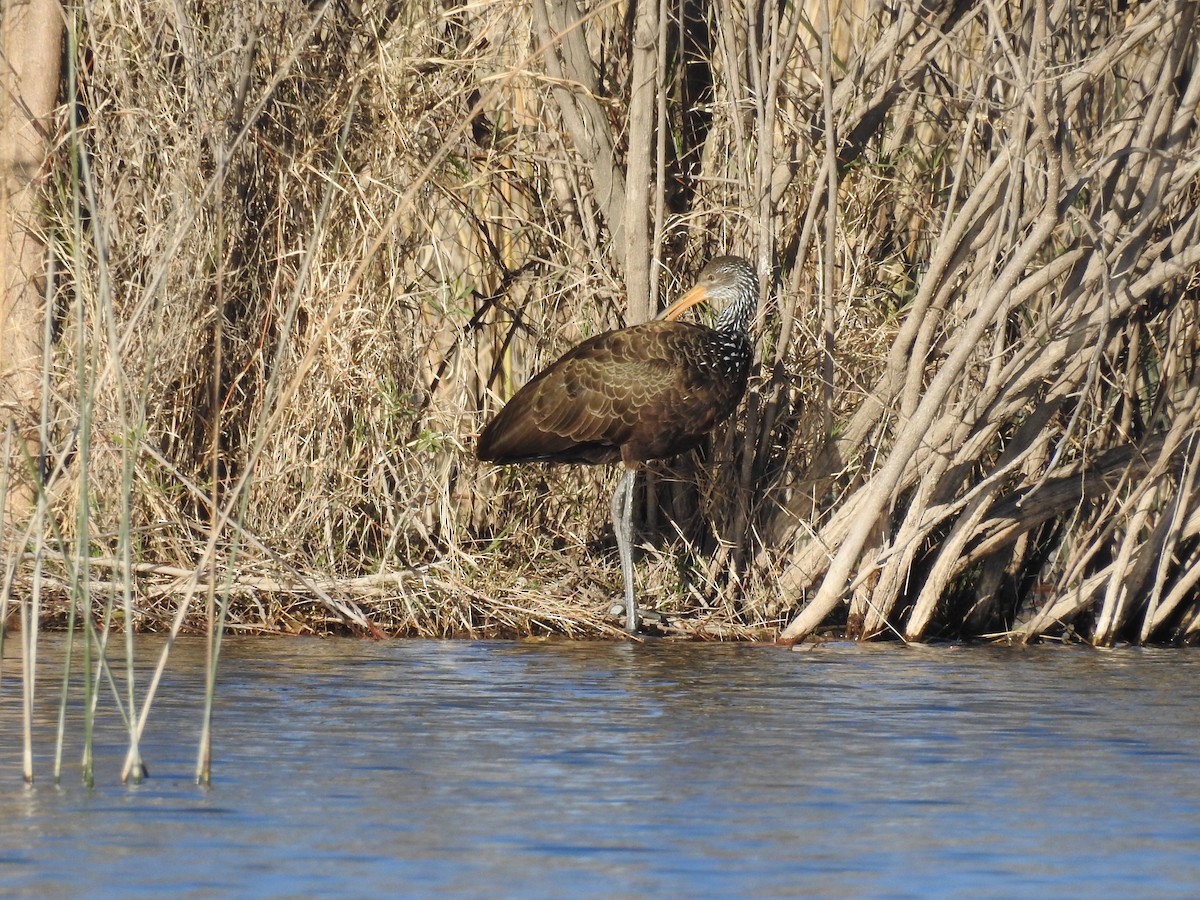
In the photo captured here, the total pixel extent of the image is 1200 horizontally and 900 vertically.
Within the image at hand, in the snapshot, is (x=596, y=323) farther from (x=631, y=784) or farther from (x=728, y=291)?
(x=631, y=784)

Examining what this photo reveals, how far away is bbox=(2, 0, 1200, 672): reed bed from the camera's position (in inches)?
300

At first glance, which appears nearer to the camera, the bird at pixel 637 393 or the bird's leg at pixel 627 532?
the bird at pixel 637 393

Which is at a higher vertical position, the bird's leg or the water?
the bird's leg

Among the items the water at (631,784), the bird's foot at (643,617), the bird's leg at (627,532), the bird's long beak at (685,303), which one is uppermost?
the bird's long beak at (685,303)

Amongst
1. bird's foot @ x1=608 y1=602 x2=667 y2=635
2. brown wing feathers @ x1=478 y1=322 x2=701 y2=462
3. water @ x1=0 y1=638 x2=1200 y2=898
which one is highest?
brown wing feathers @ x1=478 y1=322 x2=701 y2=462

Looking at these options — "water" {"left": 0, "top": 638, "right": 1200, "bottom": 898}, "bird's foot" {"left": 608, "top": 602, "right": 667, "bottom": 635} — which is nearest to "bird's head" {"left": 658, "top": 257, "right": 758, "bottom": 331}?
"bird's foot" {"left": 608, "top": 602, "right": 667, "bottom": 635}

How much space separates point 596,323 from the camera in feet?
27.8

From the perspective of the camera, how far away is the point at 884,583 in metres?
7.85

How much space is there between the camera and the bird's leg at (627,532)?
786 cm

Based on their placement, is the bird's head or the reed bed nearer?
the reed bed

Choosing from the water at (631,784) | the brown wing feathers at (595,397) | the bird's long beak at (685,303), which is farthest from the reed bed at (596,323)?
the water at (631,784)

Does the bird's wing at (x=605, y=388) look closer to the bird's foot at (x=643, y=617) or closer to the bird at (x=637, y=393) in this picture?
A: the bird at (x=637, y=393)

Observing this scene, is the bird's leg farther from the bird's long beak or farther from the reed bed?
the bird's long beak

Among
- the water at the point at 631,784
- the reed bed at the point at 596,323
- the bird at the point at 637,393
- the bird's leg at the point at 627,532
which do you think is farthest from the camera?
the bird's leg at the point at 627,532
